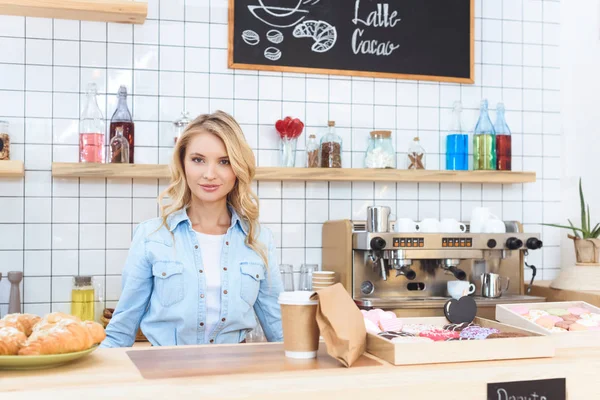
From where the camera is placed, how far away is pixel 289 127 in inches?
140

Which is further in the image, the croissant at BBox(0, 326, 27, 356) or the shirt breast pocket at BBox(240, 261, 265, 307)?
the shirt breast pocket at BBox(240, 261, 265, 307)

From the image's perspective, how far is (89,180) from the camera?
343 cm

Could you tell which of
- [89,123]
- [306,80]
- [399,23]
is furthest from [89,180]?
[399,23]

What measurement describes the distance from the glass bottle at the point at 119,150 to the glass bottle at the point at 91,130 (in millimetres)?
52

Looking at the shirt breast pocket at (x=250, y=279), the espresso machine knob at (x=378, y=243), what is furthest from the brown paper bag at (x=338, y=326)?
Answer: the espresso machine knob at (x=378, y=243)

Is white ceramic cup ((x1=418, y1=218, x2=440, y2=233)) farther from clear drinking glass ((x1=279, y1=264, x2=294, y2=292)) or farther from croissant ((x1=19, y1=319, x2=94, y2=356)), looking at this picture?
croissant ((x1=19, y1=319, x2=94, y2=356))

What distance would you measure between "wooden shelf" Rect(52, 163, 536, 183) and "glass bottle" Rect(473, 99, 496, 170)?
6 cm

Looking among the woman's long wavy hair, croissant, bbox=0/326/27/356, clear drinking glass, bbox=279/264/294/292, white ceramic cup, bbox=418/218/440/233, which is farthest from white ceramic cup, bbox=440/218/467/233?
croissant, bbox=0/326/27/356

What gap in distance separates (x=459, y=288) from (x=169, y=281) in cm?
168

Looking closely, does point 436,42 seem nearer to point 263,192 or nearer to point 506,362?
point 263,192

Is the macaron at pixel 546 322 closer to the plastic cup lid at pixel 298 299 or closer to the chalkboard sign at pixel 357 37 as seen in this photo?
the plastic cup lid at pixel 298 299

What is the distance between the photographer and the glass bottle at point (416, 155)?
373 centimetres

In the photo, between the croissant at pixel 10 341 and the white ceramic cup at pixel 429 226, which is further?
the white ceramic cup at pixel 429 226

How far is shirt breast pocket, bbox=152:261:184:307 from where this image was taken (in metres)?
2.21
